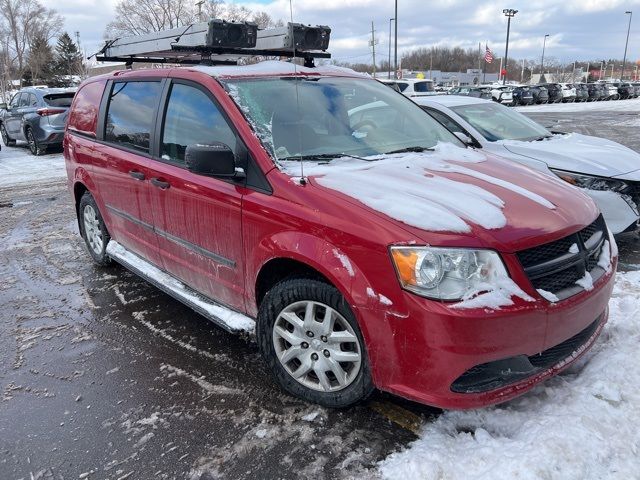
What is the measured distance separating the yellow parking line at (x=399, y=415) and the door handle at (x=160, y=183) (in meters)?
1.99

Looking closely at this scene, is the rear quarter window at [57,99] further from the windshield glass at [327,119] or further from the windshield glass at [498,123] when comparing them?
the windshield glass at [327,119]

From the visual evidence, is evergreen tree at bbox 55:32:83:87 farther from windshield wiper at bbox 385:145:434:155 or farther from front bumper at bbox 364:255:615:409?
front bumper at bbox 364:255:615:409

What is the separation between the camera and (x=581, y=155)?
5449mm

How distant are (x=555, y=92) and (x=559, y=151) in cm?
4189

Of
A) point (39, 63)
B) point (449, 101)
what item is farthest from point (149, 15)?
point (449, 101)

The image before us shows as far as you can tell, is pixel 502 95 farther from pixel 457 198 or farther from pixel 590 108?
pixel 457 198

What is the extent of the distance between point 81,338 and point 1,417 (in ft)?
3.16

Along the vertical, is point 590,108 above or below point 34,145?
below

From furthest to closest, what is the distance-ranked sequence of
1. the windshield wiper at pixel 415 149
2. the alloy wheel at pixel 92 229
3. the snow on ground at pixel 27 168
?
the snow on ground at pixel 27 168
the alloy wheel at pixel 92 229
the windshield wiper at pixel 415 149

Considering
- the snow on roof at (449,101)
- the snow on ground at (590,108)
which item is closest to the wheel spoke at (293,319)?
the snow on roof at (449,101)

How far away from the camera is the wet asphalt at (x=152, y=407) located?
2539 mm

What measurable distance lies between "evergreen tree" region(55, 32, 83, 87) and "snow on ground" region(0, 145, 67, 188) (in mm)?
55521

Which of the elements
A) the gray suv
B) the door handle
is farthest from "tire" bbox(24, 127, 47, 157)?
the door handle

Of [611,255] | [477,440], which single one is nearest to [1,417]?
[477,440]
